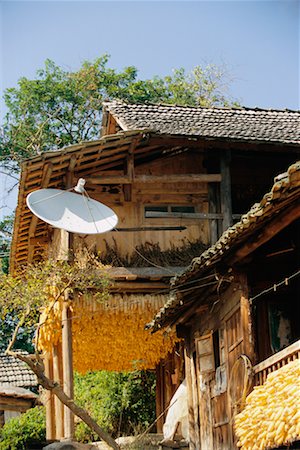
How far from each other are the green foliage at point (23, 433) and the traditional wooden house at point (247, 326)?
13.4 feet

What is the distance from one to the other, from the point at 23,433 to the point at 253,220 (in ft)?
33.9

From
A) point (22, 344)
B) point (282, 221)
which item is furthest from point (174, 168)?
point (22, 344)

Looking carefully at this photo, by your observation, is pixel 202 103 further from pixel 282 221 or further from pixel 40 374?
pixel 282 221

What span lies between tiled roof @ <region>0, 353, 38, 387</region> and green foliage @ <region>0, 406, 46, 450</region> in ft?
20.2

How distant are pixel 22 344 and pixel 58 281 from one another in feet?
62.5

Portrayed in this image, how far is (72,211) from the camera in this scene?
16.1 meters

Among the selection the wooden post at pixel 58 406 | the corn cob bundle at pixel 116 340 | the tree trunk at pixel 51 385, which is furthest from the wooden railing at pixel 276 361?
the wooden post at pixel 58 406

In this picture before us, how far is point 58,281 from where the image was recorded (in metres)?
15.6

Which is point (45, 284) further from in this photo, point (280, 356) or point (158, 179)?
point (280, 356)

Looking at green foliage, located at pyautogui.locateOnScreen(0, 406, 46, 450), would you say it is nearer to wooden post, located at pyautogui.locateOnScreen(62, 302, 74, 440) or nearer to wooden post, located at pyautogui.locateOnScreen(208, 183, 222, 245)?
wooden post, located at pyautogui.locateOnScreen(62, 302, 74, 440)

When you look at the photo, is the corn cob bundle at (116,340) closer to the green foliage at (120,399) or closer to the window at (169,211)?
the window at (169,211)

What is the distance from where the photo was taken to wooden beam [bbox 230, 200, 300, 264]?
1012 centimetres

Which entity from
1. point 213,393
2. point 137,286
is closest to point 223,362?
point 213,393

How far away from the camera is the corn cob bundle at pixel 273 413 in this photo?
931cm
